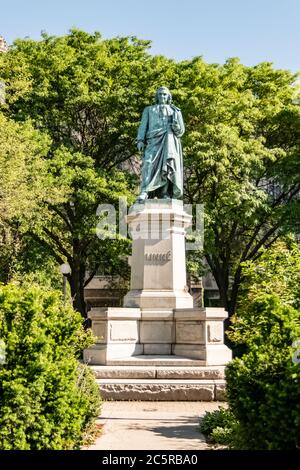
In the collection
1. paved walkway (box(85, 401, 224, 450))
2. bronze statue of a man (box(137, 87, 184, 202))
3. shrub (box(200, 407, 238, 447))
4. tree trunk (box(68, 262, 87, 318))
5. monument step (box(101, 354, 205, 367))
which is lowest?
paved walkway (box(85, 401, 224, 450))

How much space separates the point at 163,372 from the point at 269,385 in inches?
253

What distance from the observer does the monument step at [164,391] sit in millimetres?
10977

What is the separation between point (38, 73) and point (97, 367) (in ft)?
52.7

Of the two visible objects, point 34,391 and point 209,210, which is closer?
point 34,391

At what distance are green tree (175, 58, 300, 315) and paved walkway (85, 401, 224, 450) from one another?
13500mm

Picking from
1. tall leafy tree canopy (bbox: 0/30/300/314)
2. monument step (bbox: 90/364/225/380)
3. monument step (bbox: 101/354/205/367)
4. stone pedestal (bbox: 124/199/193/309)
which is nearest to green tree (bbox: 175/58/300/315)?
tall leafy tree canopy (bbox: 0/30/300/314)

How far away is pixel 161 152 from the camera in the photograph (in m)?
15.2

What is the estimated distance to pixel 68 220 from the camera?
25.9 m

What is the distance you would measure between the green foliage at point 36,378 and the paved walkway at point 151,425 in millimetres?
858

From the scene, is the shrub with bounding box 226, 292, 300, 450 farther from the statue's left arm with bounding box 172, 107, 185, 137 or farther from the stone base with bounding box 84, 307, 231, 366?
the statue's left arm with bounding box 172, 107, 185, 137

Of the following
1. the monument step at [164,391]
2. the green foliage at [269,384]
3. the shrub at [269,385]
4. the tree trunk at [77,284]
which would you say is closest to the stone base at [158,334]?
the monument step at [164,391]

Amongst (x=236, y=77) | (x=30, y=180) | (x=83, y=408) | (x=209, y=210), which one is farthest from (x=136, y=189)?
(x=83, y=408)

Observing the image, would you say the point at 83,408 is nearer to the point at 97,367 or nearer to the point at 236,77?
the point at 97,367

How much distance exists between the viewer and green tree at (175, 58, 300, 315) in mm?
23281
